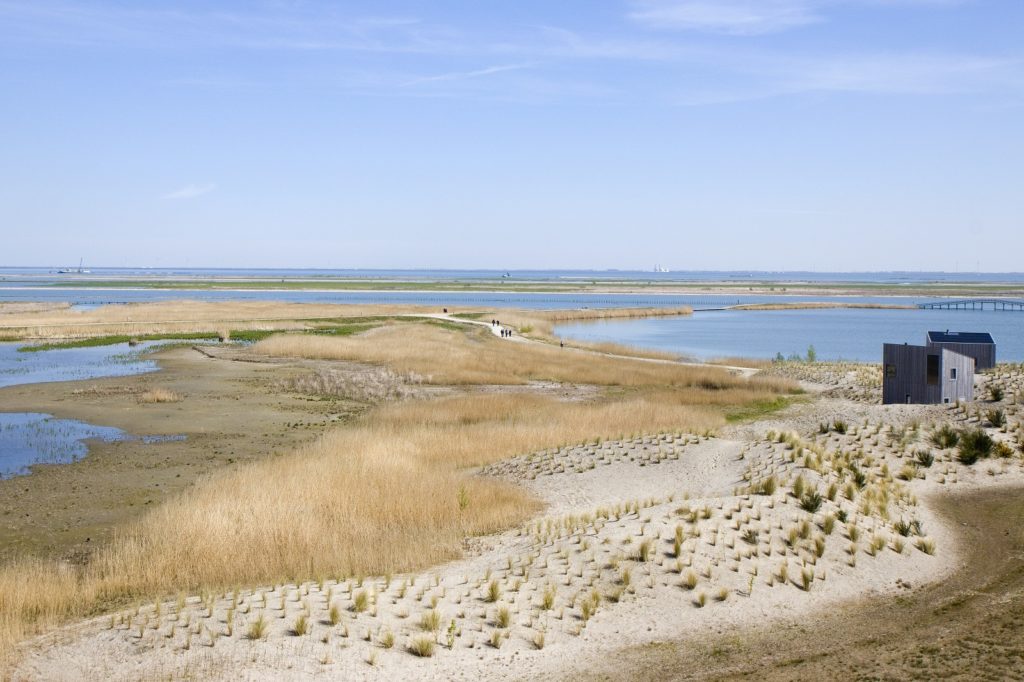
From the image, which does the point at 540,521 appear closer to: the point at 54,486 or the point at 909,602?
the point at 909,602

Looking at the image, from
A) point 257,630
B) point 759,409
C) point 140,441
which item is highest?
point 257,630

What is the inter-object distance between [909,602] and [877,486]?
5.79 metres

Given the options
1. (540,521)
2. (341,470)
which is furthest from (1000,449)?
(341,470)

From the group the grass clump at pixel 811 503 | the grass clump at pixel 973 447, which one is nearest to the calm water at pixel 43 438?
the grass clump at pixel 811 503

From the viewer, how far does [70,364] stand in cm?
5509

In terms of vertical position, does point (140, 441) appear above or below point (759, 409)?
above

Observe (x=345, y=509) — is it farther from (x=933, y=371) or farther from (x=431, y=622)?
(x=933, y=371)

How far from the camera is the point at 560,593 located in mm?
14273

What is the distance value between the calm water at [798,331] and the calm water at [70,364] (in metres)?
38.7

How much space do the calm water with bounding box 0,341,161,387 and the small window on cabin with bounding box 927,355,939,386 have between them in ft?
131

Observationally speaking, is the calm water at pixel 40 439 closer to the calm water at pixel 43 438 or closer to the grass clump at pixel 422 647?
the calm water at pixel 43 438

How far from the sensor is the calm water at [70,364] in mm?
48875

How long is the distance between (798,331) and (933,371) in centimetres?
6692

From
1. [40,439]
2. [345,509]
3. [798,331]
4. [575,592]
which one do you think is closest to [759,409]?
[345,509]
